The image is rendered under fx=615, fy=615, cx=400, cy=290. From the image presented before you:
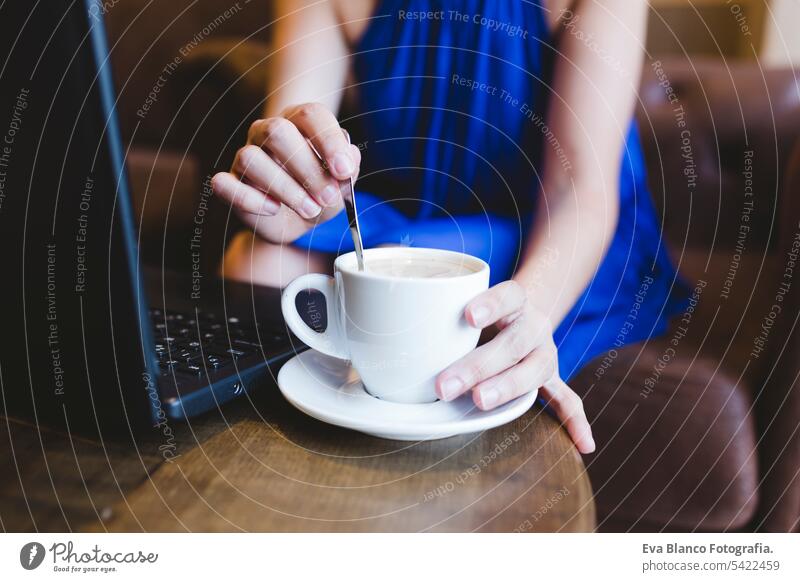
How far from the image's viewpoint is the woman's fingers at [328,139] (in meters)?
0.27

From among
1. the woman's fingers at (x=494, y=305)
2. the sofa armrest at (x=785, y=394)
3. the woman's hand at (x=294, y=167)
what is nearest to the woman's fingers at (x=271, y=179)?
the woman's hand at (x=294, y=167)

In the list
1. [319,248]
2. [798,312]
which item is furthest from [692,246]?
[319,248]

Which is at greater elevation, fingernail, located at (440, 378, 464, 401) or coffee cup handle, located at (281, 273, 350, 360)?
coffee cup handle, located at (281, 273, 350, 360)

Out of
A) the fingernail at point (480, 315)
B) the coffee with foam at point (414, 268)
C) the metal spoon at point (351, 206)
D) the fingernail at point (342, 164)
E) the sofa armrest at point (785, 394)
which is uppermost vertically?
the fingernail at point (342, 164)

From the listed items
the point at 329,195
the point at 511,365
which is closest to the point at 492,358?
the point at 511,365

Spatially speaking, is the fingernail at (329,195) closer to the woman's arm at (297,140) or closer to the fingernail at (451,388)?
the woman's arm at (297,140)

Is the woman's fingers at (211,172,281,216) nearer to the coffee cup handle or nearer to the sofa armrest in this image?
the coffee cup handle

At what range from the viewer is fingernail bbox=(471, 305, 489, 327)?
0.72 ft

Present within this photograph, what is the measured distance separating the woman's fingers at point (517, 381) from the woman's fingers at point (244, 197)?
5.9 inches

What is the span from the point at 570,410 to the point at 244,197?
185mm

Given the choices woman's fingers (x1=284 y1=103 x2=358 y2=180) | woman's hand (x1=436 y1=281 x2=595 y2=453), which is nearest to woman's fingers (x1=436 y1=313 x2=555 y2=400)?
woman's hand (x1=436 y1=281 x2=595 y2=453)

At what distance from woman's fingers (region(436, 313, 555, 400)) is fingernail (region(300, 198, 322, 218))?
111mm

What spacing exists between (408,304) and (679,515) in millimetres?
158

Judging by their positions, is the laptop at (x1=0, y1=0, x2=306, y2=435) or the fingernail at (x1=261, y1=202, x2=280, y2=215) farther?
the fingernail at (x1=261, y1=202, x2=280, y2=215)
